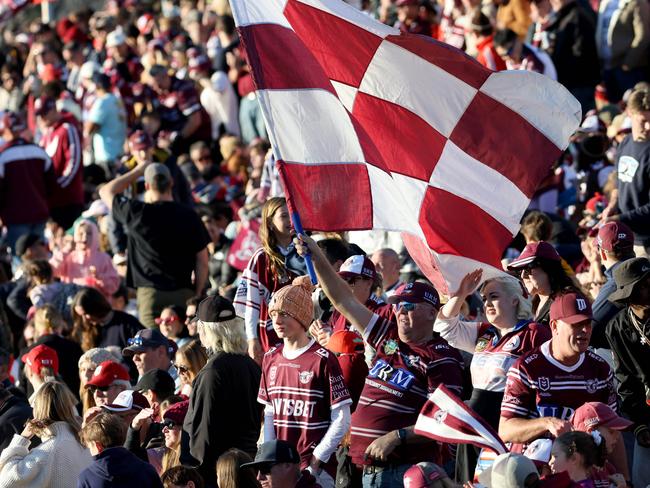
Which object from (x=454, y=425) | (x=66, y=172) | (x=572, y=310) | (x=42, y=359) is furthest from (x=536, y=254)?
(x=66, y=172)

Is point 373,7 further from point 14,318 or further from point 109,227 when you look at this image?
point 14,318

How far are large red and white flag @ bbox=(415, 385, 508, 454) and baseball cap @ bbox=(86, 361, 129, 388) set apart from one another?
126 inches

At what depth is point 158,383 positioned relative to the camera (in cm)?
932

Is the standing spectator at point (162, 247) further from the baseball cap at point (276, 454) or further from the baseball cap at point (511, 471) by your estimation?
the baseball cap at point (511, 471)

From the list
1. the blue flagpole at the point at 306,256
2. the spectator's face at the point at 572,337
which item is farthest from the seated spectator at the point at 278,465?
the spectator's face at the point at 572,337

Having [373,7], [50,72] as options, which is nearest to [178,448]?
[373,7]

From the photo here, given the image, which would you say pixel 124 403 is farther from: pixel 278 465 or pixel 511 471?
pixel 511 471

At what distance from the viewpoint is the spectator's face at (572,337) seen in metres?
7.24

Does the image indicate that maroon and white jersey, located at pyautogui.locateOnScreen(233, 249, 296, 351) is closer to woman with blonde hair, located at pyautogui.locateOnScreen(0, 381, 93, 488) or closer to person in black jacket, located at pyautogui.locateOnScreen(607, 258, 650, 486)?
woman with blonde hair, located at pyautogui.locateOnScreen(0, 381, 93, 488)

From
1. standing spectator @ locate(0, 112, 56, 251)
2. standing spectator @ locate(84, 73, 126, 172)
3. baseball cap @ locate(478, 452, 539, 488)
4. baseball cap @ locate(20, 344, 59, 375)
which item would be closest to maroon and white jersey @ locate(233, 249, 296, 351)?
baseball cap @ locate(20, 344, 59, 375)

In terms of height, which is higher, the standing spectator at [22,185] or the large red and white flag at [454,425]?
the large red and white flag at [454,425]

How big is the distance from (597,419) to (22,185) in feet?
34.1

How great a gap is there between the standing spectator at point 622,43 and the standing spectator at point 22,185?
6362 millimetres

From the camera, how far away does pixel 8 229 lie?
644 inches
